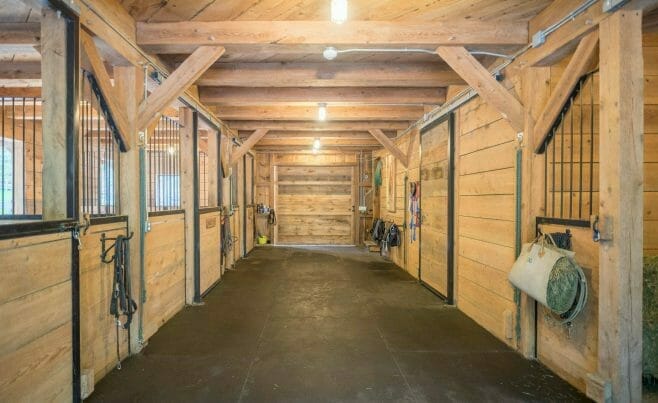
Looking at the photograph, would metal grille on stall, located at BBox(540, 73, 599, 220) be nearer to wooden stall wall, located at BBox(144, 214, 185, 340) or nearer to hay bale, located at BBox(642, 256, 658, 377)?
hay bale, located at BBox(642, 256, 658, 377)

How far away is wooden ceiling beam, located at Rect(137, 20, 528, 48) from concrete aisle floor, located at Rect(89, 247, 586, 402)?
2396 mm

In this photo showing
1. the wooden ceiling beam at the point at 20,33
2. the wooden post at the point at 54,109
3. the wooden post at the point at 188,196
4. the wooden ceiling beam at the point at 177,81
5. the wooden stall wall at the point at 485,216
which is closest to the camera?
the wooden post at the point at 54,109

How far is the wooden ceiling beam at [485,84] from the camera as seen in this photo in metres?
2.75

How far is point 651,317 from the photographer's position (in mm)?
2188

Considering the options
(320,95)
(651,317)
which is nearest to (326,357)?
(651,317)

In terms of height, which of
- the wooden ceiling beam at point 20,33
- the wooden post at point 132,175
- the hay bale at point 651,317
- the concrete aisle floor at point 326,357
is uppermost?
the wooden ceiling beam at point 20,33

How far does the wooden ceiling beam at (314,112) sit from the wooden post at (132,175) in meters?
2.34

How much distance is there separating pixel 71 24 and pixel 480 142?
3267 mm

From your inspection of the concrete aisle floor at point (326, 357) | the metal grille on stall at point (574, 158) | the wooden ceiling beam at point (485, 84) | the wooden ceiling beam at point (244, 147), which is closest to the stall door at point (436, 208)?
the concrete aisle floor at point (326, 357)

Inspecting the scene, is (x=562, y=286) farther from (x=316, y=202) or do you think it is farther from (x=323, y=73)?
(x=316, y=202)

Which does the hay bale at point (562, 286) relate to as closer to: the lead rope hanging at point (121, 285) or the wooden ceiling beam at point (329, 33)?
the wooden ceiling beam at point (329, 33)

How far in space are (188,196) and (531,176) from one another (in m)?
3.40

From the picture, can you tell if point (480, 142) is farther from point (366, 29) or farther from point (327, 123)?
point (327, 123)

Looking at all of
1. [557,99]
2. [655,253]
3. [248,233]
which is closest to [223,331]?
[557,99]
